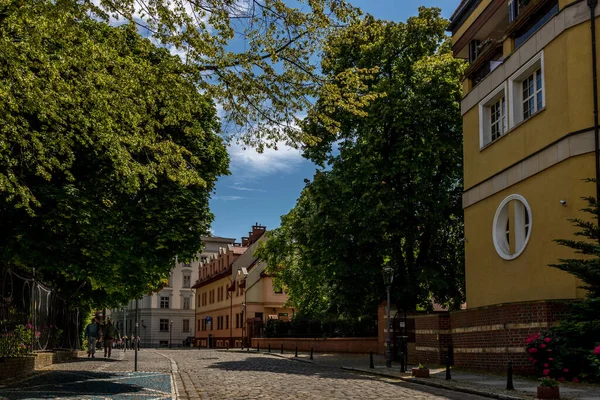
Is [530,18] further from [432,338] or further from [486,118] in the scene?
[432,338]

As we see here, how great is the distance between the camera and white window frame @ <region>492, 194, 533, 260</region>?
1950 centimetres

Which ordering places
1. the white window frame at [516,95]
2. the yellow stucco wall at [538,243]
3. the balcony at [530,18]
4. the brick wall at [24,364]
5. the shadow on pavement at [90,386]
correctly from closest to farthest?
the shadow on pavement at [90,386] → the brick wall at [24,364] → the yellow stucco wall at [538,243] → the balcony at [530,18] → the white window frame at [516,95]

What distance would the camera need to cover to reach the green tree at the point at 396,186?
2702cm

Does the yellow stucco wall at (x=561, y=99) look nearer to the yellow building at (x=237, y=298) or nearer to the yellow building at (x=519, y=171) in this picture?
the yellow building at (x=519, y=171)

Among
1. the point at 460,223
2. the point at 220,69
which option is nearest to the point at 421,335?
the point at 460,223

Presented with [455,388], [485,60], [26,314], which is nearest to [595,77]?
[485,60]

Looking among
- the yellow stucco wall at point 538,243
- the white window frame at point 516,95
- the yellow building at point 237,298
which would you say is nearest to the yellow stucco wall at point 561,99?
the white window frame at point 516,95

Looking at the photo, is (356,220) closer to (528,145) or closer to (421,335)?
(421,335)

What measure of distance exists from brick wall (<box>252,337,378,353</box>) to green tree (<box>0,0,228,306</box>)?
12.3m

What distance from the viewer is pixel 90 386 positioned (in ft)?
46.5

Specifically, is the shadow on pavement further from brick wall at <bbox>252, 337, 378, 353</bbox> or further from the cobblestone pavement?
brick wall at <bbox>252, 337, 378, 353</bbox>

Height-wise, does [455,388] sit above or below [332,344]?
above

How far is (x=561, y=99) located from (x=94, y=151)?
11.6m

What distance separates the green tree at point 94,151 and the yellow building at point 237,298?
3149cm
